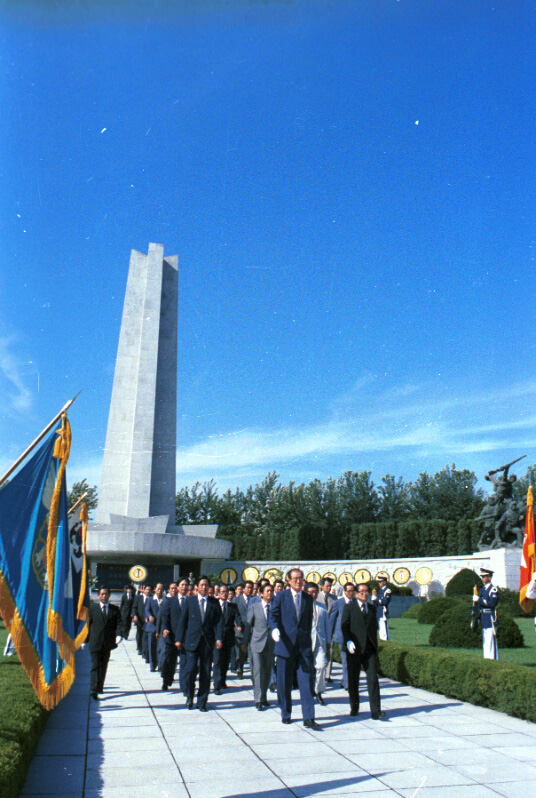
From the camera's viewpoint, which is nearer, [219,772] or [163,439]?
[219,772]

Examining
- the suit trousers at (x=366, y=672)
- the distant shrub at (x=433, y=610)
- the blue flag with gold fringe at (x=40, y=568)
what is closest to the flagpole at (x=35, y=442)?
the blue flag with gold fringe at (x=40, y=568)

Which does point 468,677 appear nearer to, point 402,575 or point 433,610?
Result: point 433,610

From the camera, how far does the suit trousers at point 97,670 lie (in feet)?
31.2

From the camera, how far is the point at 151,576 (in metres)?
40.4

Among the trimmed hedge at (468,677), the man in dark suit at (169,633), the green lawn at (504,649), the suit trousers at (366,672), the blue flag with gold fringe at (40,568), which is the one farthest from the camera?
the green lawn at (504,649)

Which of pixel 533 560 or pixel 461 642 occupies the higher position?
pixel 533 560

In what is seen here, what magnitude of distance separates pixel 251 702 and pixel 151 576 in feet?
106

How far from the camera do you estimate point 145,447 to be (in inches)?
1458

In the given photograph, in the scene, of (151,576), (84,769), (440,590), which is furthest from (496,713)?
(151,576)

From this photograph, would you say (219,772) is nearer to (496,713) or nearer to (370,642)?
(370,642)

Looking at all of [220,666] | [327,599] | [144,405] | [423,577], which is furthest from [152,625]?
[144,405]

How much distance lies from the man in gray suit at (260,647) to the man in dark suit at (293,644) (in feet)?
3.31

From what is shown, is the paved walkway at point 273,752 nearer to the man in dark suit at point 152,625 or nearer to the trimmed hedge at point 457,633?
the man in dark suit at point 152,625

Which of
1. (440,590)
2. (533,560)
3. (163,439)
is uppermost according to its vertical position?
(163,439)
